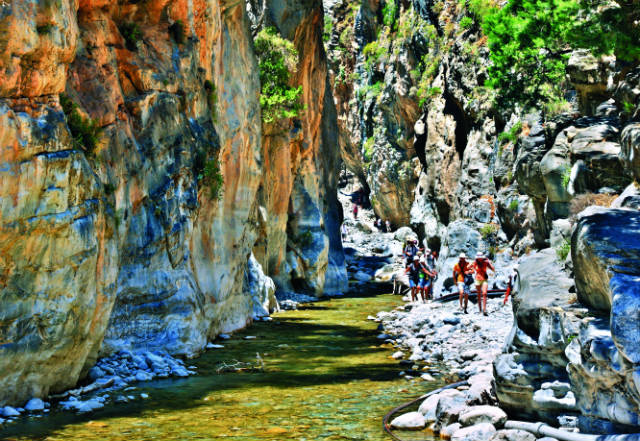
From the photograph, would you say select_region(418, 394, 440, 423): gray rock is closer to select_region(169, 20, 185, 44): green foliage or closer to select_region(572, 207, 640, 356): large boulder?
select_region(572, 207, 640, 356): large boulder

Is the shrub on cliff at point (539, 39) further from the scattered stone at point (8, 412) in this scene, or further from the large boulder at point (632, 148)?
the scattered stone at point (8, 412)

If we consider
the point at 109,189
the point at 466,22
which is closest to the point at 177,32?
the point at 109,189

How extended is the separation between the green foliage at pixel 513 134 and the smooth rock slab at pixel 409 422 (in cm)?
2271

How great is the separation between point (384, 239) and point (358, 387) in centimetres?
4894

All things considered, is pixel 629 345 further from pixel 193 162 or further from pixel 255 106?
pixel 255 106

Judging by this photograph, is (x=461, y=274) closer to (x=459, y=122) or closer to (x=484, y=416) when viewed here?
(x=484, y=416)

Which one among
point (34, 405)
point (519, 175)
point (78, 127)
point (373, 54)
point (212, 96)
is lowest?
point (34, 405)

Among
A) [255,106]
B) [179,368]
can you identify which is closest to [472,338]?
[179,368]

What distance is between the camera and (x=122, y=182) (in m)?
12.3

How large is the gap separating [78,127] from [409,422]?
23.0ft

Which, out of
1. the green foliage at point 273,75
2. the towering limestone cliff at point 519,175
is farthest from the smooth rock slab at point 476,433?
the green foliage at point 273,75

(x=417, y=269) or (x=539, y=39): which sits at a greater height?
(x=539, y=39)

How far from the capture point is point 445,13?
4194 cm

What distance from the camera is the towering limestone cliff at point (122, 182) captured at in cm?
890
